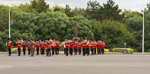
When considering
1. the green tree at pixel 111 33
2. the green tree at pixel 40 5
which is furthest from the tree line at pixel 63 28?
the green tree at pixel 40 5

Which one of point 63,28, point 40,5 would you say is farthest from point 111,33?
point 40,5

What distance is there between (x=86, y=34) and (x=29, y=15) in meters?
11.6

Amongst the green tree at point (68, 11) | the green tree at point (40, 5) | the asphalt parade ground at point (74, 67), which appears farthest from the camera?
the green tree at point (68, 11)

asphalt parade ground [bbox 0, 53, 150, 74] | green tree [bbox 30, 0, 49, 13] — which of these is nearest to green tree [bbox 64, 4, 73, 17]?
green tree [bbox 30, 0, 49, 13]

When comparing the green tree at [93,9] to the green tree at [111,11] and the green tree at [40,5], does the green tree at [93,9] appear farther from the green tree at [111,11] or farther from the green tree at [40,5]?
the green tree at [40,5]

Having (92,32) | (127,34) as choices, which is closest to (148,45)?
(127,34)

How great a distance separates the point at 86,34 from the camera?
57438 millimetres

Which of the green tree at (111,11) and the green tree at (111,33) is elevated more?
the green tree at (111,11)

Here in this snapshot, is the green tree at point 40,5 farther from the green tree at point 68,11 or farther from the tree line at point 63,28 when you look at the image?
the green tree at point 68,11

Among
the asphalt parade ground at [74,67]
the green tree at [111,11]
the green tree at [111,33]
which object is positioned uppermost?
the green tree at [111,11]

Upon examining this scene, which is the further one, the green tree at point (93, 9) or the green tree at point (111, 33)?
the green tree at point (93, 9)

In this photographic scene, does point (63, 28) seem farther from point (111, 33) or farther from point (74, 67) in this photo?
point (74, 67)

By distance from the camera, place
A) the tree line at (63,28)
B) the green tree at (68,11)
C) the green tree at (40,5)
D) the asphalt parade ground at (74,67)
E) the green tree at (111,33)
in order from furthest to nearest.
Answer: the green tree at (68,11), the green tree at (40,5), the green tree at (111,33), the tree line at (63,28), the asphalt parade ground at (74,67)

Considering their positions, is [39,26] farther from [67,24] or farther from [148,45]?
[148,45]
